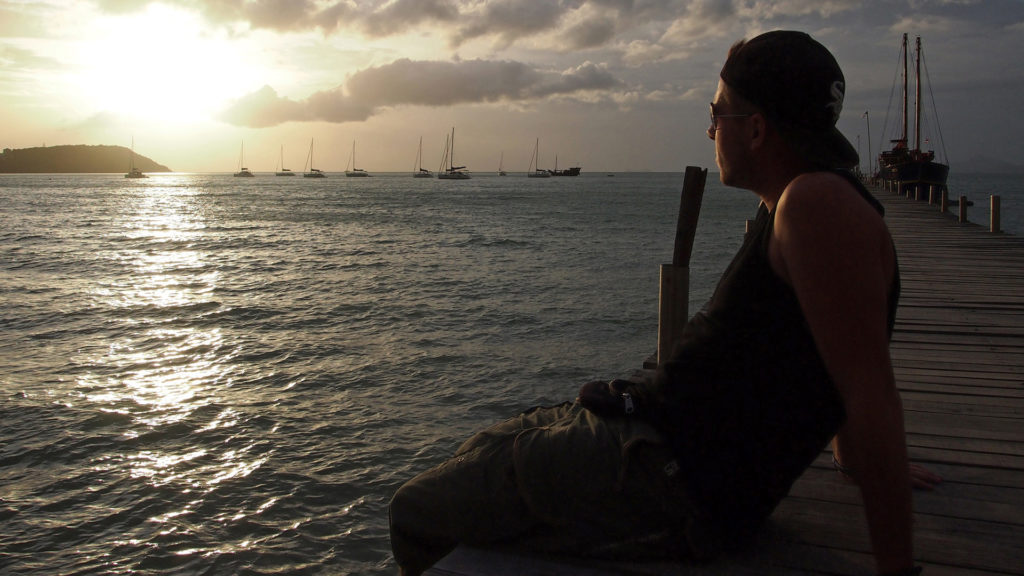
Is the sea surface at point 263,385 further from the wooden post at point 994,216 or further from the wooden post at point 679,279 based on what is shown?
the wooden post at point 994,216

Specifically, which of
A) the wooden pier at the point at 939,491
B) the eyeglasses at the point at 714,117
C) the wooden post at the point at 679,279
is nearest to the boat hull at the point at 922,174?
the wooden pier at the point at 939,491

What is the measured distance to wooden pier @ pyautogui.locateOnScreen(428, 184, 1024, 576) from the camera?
7.66 feet

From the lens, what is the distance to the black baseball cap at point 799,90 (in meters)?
1.86

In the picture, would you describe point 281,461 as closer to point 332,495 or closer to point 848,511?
point 332,495

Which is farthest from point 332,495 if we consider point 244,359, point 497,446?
point 244,359

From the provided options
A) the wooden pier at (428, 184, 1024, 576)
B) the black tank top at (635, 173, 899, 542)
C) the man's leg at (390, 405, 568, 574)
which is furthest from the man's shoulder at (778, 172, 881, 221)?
the wooden pier at (428, 184, 1024, 576)

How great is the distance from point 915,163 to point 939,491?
40.4 m

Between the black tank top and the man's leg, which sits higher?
the black tank top

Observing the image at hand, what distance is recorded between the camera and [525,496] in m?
2.19

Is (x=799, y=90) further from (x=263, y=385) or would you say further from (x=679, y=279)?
(x=263, y=385)

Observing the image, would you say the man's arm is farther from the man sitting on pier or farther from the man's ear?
the man's ear

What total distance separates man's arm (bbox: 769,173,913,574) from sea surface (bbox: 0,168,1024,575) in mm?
4450

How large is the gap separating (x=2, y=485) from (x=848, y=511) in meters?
7.25

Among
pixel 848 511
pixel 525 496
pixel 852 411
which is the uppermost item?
pixel 852 411
